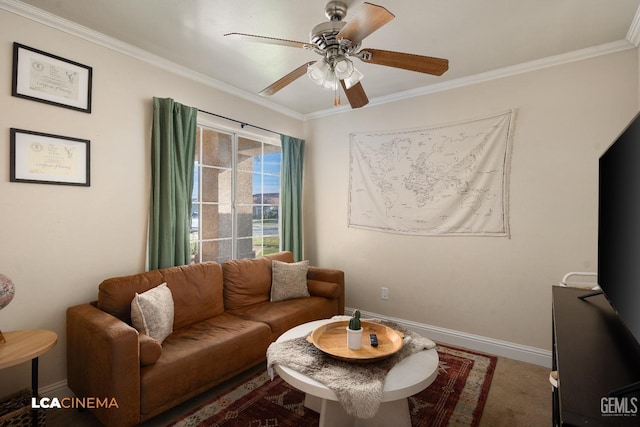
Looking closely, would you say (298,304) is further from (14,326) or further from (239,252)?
(14,326)

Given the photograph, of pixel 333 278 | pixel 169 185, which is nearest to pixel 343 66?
pixel 169 185

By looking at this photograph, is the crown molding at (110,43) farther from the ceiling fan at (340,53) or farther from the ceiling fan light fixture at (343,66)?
the ceiling fan light fixture at (343,66)

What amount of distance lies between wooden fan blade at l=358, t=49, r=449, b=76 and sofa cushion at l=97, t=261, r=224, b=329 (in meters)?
2.11

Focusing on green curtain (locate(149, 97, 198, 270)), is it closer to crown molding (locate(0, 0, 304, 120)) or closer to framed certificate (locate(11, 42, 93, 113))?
crown molding (locate(0, 0, 304, 120))

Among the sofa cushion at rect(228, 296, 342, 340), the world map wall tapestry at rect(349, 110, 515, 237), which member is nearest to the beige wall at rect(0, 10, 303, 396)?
the sofa cushion at rect(228, 296, 342, 340)

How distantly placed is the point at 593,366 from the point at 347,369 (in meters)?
1.05

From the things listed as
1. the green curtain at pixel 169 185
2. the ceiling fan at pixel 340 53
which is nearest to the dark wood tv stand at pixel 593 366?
the ceiling fan at pixel 340 53

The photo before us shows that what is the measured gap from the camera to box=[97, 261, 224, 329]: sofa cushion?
2.12 m

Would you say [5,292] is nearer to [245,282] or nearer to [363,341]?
[245,282]

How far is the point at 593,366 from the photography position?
3.14 feet

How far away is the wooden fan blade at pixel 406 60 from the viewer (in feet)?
5.43

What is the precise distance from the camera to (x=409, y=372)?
165cm

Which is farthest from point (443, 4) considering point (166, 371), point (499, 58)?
point (166, 371)

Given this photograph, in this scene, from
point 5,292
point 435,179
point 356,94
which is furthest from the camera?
point 435,179
